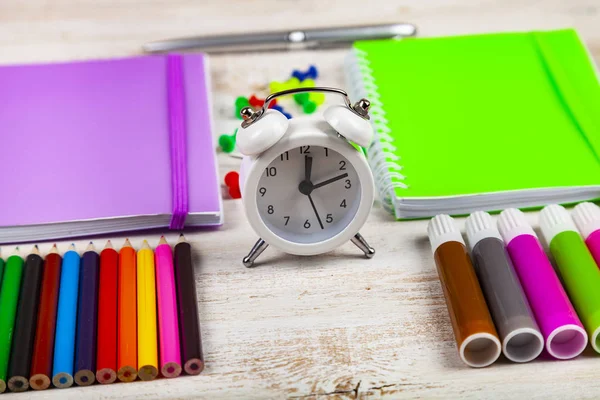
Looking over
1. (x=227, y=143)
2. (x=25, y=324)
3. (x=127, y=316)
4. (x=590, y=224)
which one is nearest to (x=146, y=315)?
(x=127, y=316)

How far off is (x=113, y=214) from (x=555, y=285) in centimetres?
60

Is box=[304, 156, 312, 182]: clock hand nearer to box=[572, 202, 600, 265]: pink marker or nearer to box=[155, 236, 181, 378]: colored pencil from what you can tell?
box=[155, 236, 181, 378]: colored pencil

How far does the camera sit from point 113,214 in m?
1.08

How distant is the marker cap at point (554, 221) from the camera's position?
105cm

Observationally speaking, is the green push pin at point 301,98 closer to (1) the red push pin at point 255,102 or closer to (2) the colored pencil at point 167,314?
(1) the red push pin at point 255,102

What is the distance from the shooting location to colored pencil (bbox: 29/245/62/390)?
90 centimetres

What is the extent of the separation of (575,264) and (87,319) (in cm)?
62

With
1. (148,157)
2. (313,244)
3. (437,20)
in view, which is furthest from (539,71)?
(148,157)

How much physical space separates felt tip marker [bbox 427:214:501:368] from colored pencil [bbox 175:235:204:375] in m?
0.31

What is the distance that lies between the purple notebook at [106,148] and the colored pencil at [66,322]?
0.09m

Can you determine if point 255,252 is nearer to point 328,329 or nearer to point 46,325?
point 328,329

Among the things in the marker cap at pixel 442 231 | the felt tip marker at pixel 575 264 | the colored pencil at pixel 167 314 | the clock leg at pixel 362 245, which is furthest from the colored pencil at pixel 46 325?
the felt tip marker at pixel 575 264

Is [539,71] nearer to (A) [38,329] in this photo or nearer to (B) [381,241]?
(B) [381,241]

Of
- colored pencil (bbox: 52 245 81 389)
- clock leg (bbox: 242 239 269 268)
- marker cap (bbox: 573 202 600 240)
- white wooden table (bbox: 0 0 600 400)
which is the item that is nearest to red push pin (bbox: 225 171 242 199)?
white wooden table (bbox: 0 0 600 400)
